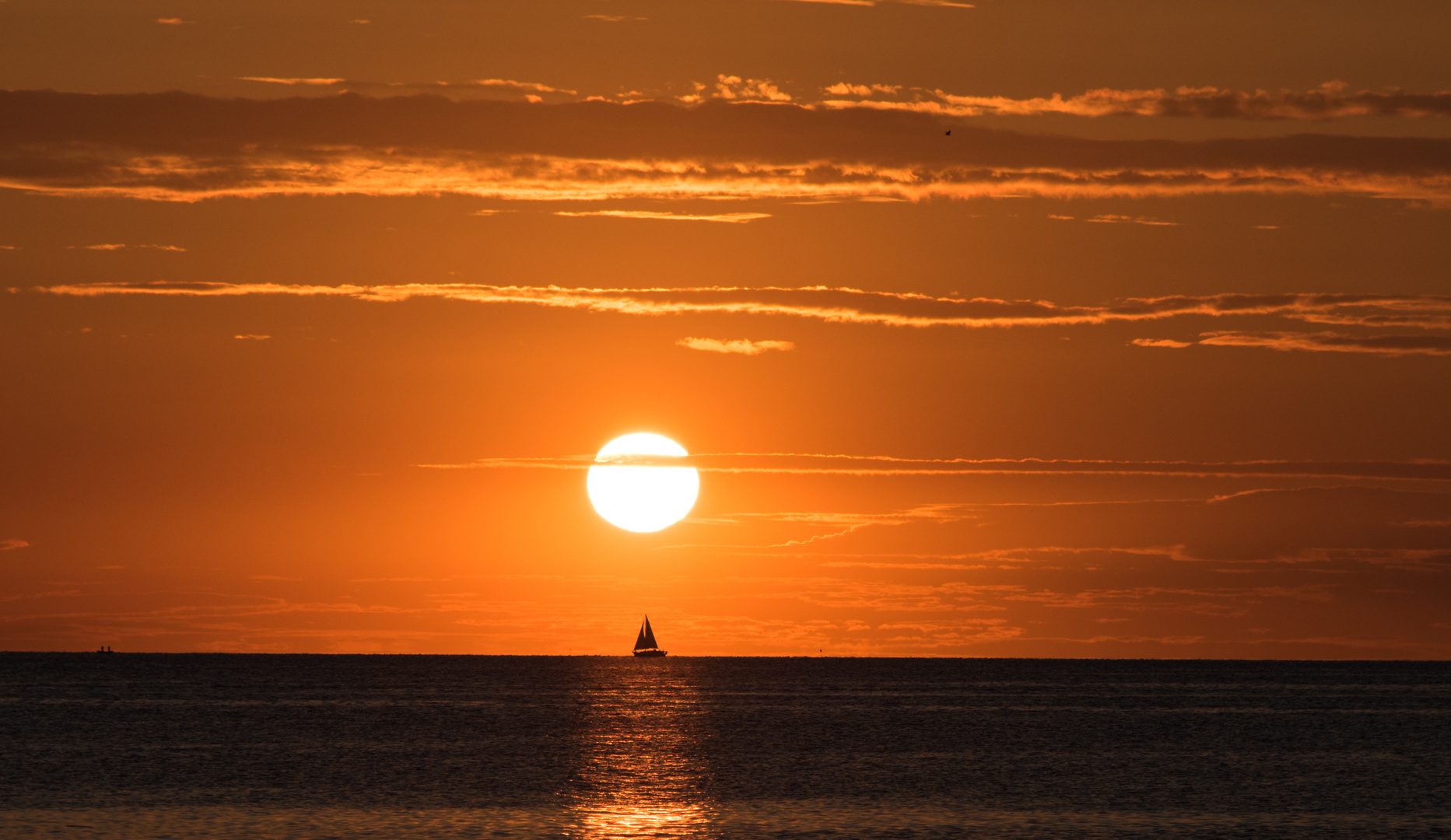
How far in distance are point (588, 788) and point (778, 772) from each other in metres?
16.1

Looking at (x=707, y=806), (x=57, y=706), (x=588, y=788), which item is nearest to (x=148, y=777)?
(x=588, y=788)

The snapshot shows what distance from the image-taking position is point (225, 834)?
69.6m

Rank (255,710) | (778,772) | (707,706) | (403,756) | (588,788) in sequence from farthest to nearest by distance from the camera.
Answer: (707,706), (255,710), (403,756), (778,772), (588,788)

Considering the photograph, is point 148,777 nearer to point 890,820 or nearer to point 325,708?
point 890,820

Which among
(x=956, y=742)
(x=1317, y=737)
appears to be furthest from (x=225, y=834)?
(x=1317, y=737)

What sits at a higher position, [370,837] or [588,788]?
[588,788]

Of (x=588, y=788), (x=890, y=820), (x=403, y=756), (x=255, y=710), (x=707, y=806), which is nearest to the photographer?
(x=890, y=820)

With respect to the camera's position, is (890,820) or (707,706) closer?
(890,820)

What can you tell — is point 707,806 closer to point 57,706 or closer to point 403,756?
point 403,756

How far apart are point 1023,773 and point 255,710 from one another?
110 m

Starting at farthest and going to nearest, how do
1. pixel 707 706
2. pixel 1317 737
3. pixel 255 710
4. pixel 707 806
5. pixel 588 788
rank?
pixel 707 706 → pixel 255 710 → pixel 1317 737 → pixel 588 788 → pixel 707 806

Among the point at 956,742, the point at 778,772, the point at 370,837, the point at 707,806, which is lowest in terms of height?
the point at 370,837

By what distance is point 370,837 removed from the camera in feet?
225

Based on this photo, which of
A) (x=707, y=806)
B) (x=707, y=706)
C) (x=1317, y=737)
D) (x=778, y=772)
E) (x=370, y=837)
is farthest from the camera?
(x=707, y=706)
